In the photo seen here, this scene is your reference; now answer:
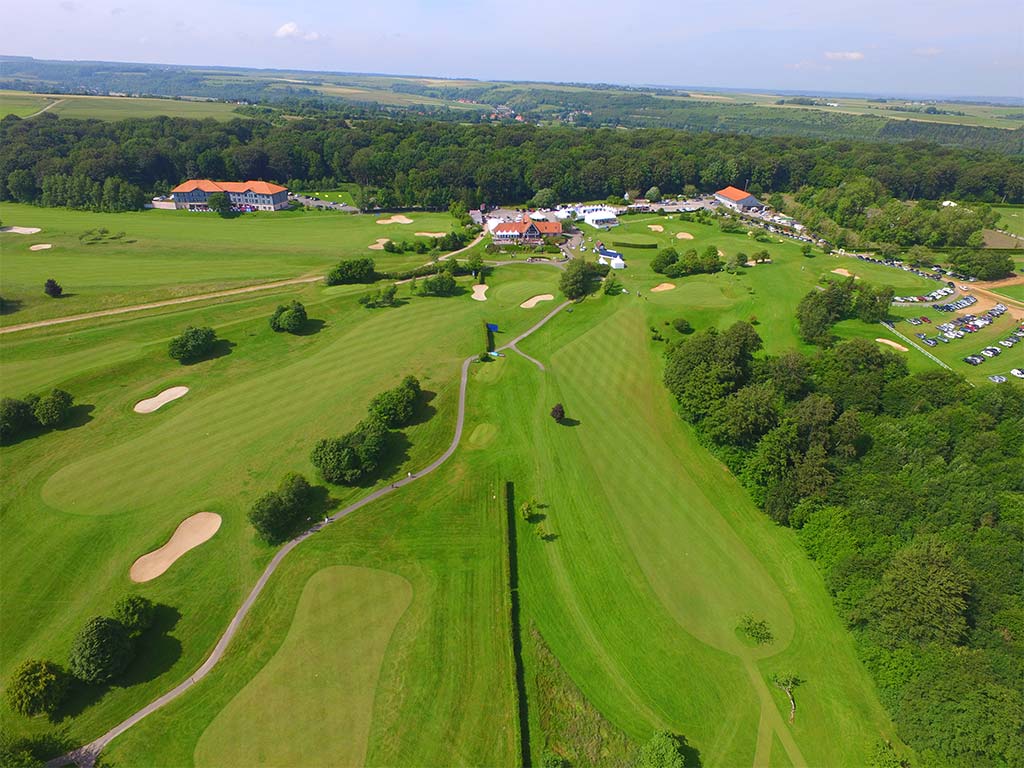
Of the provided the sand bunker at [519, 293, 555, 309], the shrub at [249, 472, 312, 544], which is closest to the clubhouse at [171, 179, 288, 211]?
the sand bunker at [519, 293, 555, 309]

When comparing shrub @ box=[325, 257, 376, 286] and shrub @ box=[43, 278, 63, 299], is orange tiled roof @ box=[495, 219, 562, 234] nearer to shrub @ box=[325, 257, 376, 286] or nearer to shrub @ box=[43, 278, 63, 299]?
shrub @ box=[325, 257, 376, 286]

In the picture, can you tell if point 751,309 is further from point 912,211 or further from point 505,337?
point 912,211

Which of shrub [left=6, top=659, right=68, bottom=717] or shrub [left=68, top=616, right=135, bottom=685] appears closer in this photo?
shrub [left=6, top=659, right=68, bottom=717]

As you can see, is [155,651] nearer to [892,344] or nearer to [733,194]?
[892,344]

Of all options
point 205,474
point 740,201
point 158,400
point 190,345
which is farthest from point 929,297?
point 158,400

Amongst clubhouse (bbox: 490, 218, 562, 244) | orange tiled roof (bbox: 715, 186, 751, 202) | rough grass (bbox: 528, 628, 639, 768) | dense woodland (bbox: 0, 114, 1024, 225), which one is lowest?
rough grass (bbox: 528, 628, 639, 768)

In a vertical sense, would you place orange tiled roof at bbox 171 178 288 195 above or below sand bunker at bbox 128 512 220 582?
above

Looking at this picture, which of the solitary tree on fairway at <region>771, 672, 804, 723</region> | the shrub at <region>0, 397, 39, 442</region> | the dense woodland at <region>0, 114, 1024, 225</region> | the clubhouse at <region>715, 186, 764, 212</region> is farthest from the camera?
the clubhouse at <region>715, 186, 764, 212</region>
